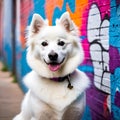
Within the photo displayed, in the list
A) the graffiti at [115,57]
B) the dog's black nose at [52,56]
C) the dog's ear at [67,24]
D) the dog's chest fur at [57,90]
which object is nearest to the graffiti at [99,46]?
the graffiti at [115,57]

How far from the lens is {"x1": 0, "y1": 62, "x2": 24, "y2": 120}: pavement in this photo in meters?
7.93

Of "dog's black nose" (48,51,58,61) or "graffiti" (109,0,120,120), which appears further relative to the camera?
"graffiti" (109,0,120,120)

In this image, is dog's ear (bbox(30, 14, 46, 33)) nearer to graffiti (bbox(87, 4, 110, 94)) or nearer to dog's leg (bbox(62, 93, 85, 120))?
graffiti (bbox(87, 4, 110, 94))

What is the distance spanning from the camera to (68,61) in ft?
15.7

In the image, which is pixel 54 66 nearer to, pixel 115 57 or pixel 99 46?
pixel 115 57

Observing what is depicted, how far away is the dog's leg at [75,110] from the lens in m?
4.69

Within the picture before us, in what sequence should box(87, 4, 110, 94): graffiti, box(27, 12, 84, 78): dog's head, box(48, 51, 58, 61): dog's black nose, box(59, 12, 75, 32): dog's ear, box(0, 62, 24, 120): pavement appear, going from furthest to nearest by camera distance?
box(0, 62, 24, 120): pavement, box(87, 4, 110, 94): graffiti, box(59, 12, 75, 32): dog's ear, box(27, 12, 84, 78): dog's head, box(48, 51, 58, 61): dog's black nose

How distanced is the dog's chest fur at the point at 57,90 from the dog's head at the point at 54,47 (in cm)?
12

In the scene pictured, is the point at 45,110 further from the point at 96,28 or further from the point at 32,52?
the point at 96,28

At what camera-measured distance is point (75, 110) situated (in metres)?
4.70

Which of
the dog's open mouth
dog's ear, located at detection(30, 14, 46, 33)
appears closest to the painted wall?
the dog's open mouth

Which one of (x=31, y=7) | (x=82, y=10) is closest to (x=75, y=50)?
(x=82, y=10)

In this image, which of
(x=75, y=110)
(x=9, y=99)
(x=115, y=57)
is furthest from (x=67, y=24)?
(x=9, y=99)

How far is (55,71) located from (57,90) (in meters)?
0.23
